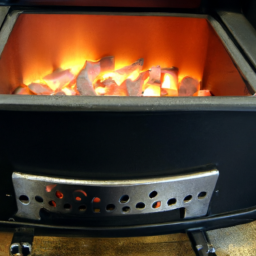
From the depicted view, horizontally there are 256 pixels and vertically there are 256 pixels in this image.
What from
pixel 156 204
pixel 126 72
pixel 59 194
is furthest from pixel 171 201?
pixel 126 72

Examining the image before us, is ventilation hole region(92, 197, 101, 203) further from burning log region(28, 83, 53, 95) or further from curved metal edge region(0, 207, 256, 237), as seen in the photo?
burning log region(28, 83, 53, 95)

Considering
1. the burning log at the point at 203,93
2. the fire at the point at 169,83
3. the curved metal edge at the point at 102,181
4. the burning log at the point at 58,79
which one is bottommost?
the curved metal edge at the point at 102,181

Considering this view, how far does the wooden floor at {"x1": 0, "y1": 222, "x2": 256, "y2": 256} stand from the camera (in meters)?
0.94

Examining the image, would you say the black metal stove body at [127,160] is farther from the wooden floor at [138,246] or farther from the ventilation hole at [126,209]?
the wooden floor at [138,246]

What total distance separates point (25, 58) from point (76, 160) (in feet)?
1.46

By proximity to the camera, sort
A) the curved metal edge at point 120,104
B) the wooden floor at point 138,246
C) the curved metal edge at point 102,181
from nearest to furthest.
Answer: the curved metal edge at point 120,104, the curved metal edge at point 102,181, the wooden floor at point 138,246

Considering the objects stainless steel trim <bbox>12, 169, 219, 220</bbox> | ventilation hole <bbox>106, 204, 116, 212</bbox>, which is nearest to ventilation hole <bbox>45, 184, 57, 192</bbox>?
stainless steel trim <bbox>12, 169, 219, 220</bbox>

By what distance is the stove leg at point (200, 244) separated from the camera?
85 cm

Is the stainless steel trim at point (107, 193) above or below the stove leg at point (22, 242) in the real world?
above

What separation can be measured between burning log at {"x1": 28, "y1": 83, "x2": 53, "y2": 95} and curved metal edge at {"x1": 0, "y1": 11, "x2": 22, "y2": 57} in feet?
0.56

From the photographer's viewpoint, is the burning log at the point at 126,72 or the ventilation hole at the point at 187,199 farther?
the burning log at the point at 126,72

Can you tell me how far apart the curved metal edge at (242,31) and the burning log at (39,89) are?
0.54 m

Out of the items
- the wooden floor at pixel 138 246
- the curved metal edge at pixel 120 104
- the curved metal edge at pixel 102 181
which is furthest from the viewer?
the wooden floor at pixel 138 246

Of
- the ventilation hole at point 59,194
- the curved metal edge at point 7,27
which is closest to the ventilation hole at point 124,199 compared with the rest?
the ventilation hole at point 59,194
